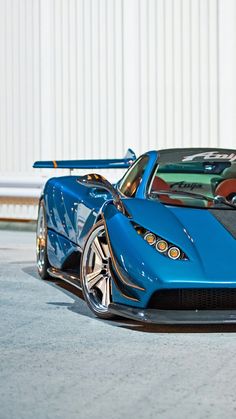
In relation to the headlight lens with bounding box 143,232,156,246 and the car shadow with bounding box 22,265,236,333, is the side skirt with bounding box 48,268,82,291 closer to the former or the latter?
the car shadow with bounding box 22,265,236,333

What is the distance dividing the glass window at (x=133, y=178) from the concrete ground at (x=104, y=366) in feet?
2.77

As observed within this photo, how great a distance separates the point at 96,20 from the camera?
15.5m

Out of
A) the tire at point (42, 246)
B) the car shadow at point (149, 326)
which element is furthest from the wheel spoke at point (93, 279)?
the tire at point (42, 246)

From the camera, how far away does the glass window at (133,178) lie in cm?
754

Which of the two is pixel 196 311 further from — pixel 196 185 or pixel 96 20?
pixel 96 20

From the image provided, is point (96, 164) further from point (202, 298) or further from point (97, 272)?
point (202, 298)

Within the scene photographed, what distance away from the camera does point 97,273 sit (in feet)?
23.2

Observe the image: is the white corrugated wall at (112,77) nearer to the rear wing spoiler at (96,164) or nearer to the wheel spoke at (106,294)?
the rear wing spoiler at (96,164)

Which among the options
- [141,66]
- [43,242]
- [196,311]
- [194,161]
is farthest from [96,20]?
[196,311]

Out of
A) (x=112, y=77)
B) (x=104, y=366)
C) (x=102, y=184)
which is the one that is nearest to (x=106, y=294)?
(x=102, y=184)

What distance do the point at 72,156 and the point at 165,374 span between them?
34.6 ft

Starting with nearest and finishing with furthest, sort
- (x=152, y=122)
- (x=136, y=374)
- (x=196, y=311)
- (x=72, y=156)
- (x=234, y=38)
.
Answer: (x=136, y=374), (x=196, y=311), (x=234, y=38), (x=152, y=122), (x=72, y=156)

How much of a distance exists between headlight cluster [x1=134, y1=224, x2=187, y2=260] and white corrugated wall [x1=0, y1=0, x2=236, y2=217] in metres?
7.49

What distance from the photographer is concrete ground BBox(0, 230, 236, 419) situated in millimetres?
4695
